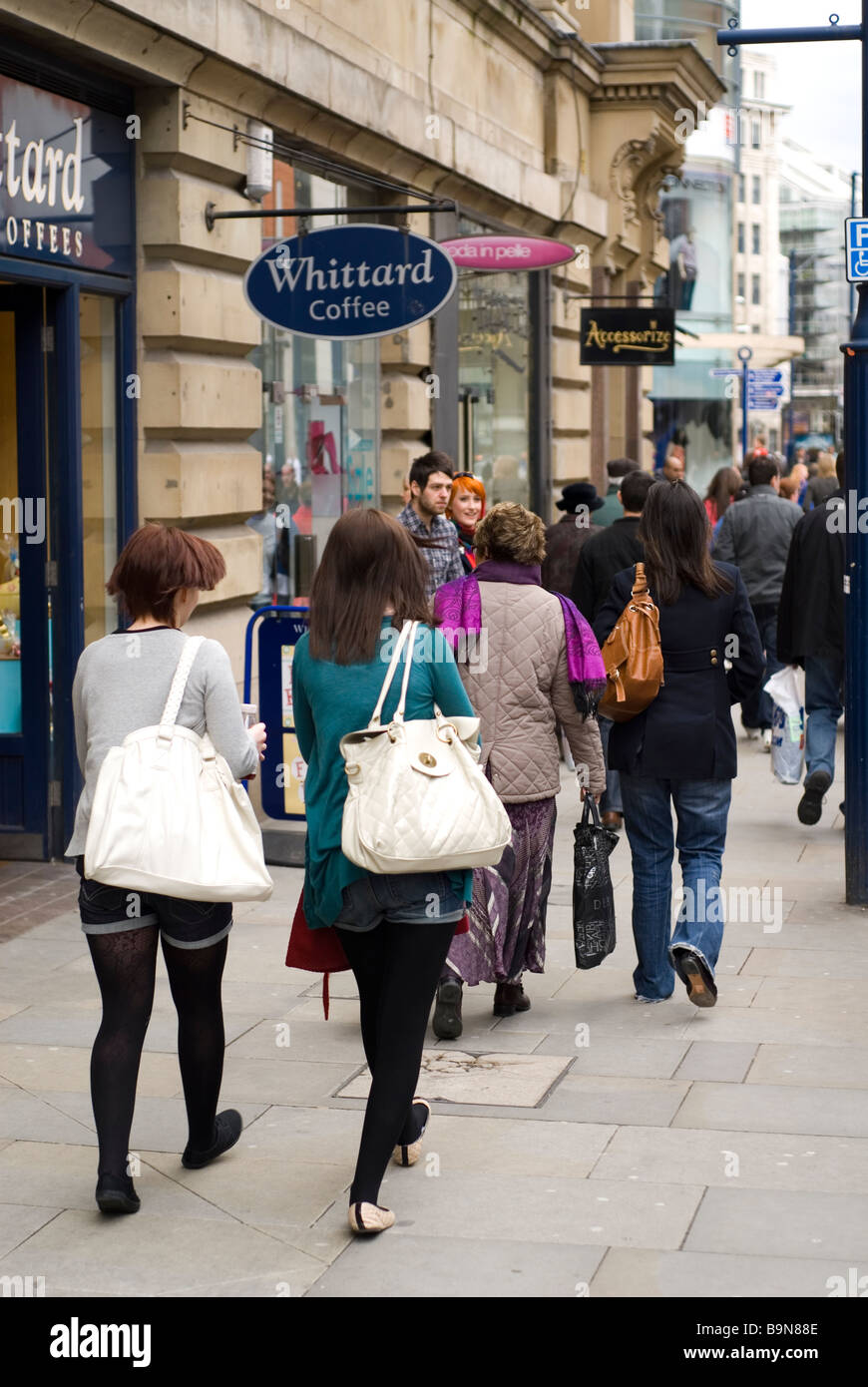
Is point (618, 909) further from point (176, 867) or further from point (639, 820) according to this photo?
point (176, 867)

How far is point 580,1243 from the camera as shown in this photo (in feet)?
14.8

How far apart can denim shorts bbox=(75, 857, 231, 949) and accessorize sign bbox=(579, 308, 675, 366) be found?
14.1 metres

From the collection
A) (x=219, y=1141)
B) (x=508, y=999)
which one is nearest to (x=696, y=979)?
(x=508, y=999)

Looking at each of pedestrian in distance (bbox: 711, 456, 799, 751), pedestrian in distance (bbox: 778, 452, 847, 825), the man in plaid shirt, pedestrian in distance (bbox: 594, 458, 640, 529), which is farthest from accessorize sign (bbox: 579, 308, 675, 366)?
the man in plaid shirt

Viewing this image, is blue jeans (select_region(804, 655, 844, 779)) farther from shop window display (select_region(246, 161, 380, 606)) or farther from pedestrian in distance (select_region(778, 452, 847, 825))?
shop window display (select_region(246, 161, 380, 606))

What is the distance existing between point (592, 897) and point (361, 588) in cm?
231

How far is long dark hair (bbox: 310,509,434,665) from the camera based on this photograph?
4625mm

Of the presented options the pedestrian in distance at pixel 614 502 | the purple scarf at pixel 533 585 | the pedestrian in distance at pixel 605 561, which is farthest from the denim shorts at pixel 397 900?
the pedestrian in distance at pixel 614 502

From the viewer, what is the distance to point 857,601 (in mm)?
8422

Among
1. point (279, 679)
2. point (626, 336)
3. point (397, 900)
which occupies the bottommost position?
point (397, 900)

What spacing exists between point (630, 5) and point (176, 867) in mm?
18412

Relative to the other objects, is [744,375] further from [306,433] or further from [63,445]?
[63,445]

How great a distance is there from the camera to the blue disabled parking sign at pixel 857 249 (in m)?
8.29

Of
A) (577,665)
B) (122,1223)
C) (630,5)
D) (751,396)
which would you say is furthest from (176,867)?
(751,396)
